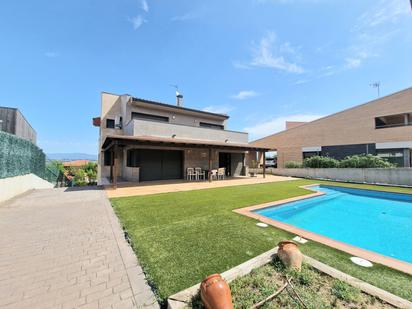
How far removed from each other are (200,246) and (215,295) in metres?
1.89

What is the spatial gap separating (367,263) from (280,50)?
42.3 ft

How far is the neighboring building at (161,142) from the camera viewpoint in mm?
14891

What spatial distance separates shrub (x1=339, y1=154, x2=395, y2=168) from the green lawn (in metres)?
17.1

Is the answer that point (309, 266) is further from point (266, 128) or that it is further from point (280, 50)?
point (266, 128)

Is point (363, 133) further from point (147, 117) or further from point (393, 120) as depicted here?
point (147, 117)

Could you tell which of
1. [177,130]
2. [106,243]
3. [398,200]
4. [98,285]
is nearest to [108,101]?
[177,130]

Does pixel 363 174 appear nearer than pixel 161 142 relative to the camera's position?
No

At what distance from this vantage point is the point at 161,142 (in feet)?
41.9

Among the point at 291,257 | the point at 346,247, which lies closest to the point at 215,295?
the point at 291,257

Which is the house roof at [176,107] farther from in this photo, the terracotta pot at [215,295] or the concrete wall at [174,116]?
the terracotta pot at [215,295]

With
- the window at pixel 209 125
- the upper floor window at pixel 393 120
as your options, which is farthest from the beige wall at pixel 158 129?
the upper floor window at pixel 393 120

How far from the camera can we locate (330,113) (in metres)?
24.9

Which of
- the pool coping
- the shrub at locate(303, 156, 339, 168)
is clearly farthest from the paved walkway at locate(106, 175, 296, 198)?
the shrub at locate(303, 156, 339, 168)

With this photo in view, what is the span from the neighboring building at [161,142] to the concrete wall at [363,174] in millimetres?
6206
